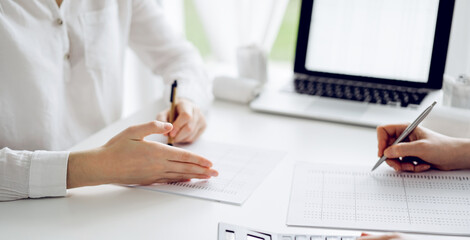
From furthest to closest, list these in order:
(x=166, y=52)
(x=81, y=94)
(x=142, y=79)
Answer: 1. (x=142, y=79)
2. (x=166, y=52)
3. (x=81, y=94)

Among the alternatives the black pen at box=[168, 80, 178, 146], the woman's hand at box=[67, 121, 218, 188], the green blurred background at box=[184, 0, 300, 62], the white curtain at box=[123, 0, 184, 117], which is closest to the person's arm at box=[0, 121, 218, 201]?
the woman's hand at box=[67, 121, 218, 188]

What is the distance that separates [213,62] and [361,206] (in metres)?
1.49

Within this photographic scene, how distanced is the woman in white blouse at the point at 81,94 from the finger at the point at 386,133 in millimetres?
390

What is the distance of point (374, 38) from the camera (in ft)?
5.25

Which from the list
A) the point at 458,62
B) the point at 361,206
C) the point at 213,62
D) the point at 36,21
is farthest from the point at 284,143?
the point at 213,62

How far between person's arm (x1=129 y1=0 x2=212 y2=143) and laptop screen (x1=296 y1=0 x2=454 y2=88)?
1.18 ft

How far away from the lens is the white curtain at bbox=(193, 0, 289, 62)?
215cm

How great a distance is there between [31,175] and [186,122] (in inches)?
15.4

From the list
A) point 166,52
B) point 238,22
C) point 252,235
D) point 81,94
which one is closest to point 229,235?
point 252,235

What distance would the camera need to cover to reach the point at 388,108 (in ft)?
4.98

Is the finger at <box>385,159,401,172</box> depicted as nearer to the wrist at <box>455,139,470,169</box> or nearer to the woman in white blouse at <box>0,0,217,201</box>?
the wrist at <box>455,139,470,169</box>

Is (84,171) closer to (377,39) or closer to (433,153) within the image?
(433,153)

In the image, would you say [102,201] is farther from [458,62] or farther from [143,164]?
[458,62]

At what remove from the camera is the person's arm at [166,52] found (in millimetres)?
1483
